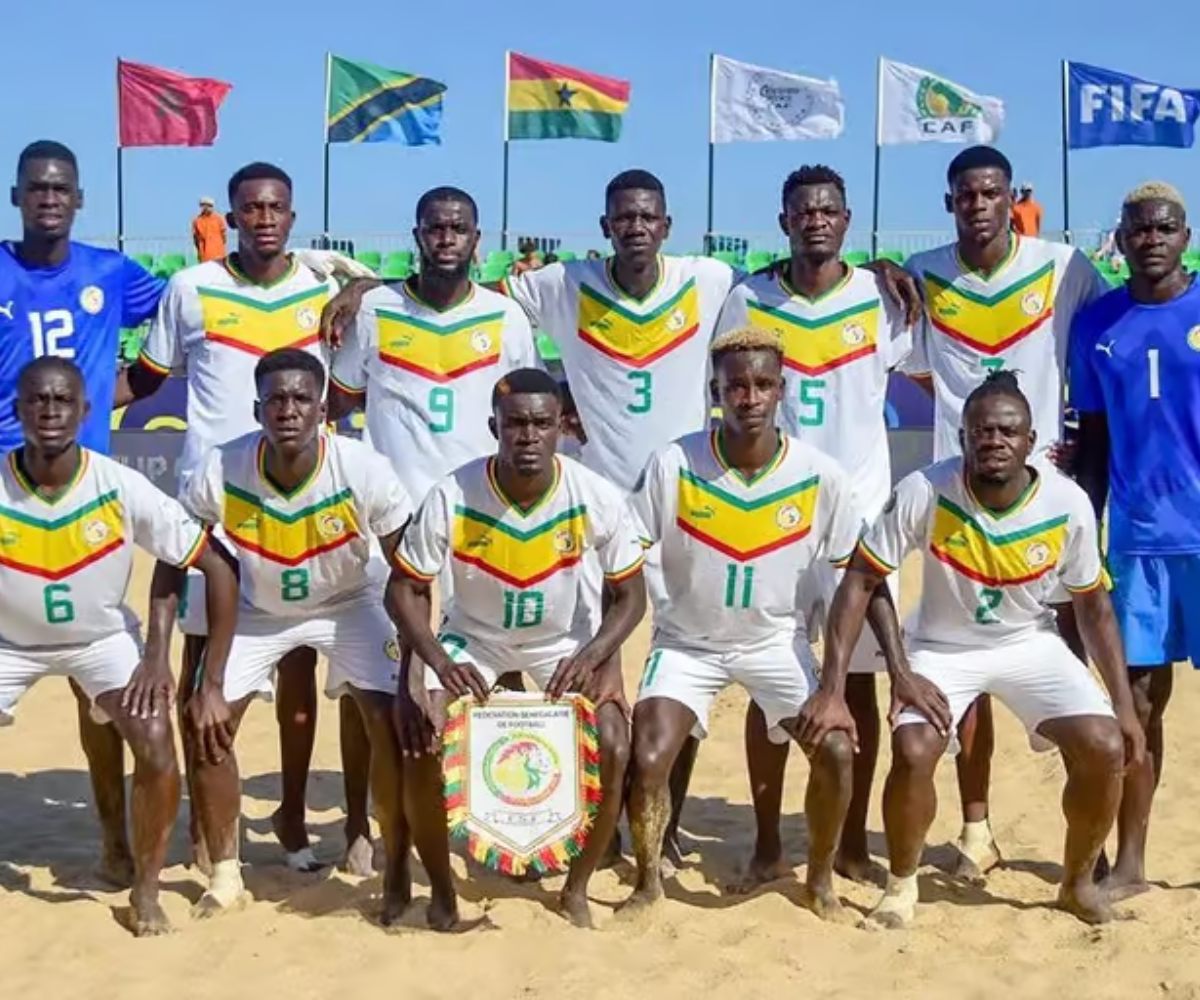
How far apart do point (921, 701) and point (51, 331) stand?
12.0ft

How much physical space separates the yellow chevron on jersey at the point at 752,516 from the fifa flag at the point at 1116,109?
79.5 ft

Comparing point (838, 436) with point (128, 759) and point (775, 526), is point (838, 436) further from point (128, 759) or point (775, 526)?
point (128, 759)

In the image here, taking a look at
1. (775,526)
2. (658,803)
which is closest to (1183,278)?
(775,526)

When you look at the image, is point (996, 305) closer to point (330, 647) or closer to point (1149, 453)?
point (1149, 453)

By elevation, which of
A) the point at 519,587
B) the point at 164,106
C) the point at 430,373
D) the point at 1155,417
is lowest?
the point at 519,587

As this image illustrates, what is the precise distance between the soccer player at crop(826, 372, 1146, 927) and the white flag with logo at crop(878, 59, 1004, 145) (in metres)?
24.3

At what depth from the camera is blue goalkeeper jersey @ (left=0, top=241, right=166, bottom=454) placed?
6480 mm

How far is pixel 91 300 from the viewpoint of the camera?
21.5 feet

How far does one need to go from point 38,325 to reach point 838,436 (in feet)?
10.4

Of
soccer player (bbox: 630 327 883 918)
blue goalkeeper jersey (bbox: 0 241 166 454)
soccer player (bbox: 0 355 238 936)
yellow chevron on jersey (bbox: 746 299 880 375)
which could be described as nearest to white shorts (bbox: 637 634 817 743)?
soccer player (bbox: 630 327 883 918)

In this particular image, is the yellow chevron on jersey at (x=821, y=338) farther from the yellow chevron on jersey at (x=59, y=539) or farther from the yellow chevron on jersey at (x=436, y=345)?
the yellow chevron on jersey at (x=59, y=539)

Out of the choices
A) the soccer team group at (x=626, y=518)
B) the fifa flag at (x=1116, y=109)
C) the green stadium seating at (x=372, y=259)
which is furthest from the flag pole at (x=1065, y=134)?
the soccer team group at (x=626, y=518)

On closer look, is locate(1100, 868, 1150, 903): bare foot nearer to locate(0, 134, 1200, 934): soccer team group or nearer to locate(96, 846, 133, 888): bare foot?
locate(0, 134, 1200, 934): soccer team group

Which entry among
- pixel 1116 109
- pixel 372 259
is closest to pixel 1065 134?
pixel 1116 109
